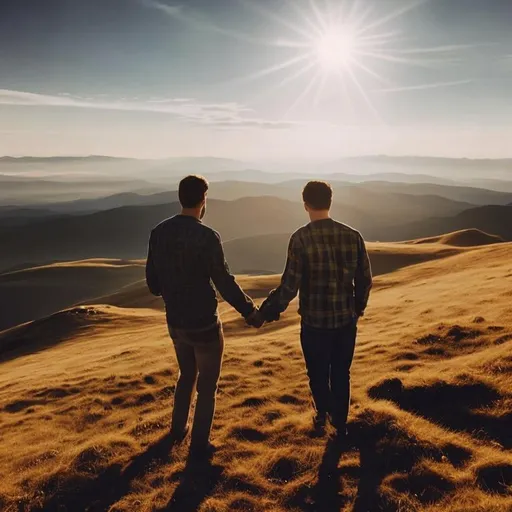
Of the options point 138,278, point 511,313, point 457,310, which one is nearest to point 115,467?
point 511,313

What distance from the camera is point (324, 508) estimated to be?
16.3 ft

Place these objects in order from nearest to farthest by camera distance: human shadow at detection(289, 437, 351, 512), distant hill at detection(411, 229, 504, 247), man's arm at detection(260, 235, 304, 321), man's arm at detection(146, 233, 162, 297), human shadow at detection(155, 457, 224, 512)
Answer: human shadow at detection(289, 437, 351, 512)
human shadow at detection(155, 457, 224, 512)
man's arm at detection(260, 235, 304, 321)
man's arm at detection(146, 233, 162, 297)
distant hill at detection(411, 229, 504, 247)

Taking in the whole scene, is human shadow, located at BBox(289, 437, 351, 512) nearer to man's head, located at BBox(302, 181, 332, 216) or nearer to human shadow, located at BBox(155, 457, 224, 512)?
human shadow, located at BBox(155, 457, 224, 512)

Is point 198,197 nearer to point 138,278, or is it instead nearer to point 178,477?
point 178,477

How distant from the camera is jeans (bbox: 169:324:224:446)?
5.79 meters

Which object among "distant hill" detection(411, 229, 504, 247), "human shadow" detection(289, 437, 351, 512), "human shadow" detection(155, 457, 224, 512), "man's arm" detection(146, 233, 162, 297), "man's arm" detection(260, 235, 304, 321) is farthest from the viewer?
"distant hill" detection(411, 229, 504, 247)

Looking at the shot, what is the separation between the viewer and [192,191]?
5.56 meters

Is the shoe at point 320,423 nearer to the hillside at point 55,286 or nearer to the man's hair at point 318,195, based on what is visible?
the man's hair at point 318,195

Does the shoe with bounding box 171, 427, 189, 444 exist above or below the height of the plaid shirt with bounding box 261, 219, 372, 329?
below

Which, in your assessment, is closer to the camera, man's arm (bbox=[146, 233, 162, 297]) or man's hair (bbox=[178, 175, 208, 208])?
man's hair (bbox=[178, 175, 208, 208])

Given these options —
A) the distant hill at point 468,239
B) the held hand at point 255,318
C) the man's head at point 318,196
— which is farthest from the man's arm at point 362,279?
the distant hill at point 468,239

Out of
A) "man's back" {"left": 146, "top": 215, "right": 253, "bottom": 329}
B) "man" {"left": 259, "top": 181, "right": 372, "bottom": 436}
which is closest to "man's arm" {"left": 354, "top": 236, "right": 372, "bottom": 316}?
"man" {"left": 259, "top": 181, "right": 372, "bottom": 436}

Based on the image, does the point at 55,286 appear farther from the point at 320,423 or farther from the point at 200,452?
the point at 320,423

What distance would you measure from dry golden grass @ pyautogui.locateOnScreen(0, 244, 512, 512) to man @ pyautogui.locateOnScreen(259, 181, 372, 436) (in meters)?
1.17
